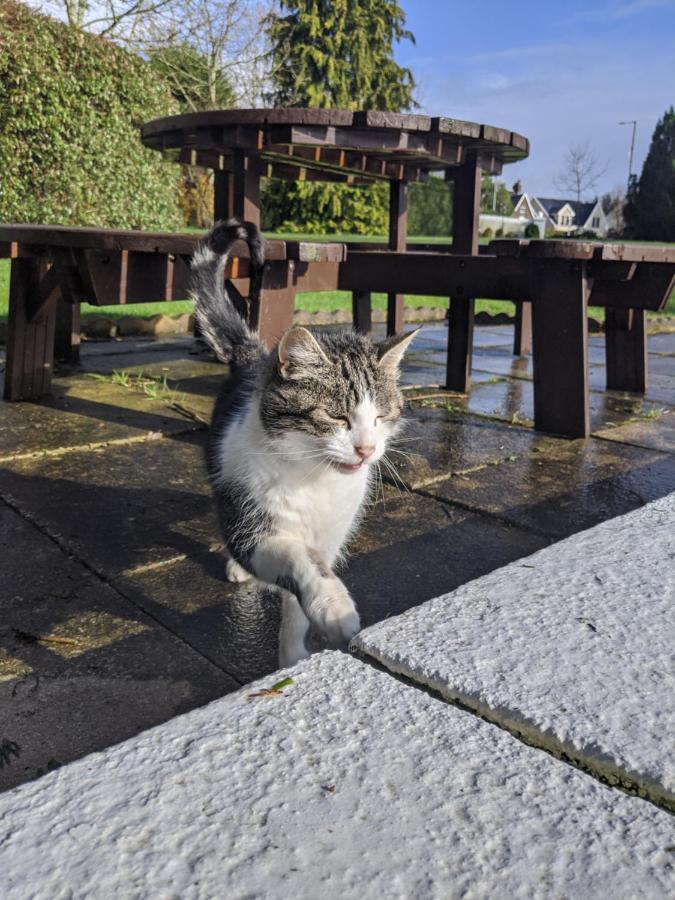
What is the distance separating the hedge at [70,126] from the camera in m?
9.80

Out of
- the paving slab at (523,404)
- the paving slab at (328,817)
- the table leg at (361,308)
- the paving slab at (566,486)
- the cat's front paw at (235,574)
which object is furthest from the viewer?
the table leg at (361,308)

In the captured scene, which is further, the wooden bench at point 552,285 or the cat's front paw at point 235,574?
the wooden bench at point 552,285

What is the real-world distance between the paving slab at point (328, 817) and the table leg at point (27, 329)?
3.27m

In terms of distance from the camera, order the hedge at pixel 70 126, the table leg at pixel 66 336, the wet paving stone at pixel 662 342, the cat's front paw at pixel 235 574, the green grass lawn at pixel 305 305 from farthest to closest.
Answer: the hedge at pixel 70 126 < the wet paving stone at pixel 662 342 < the green grass lawn at pixel 305 305 < the table leg at pixel 66 336 < the cat's front paw at pixel 235 574

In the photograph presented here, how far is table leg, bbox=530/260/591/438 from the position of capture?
3.76 m

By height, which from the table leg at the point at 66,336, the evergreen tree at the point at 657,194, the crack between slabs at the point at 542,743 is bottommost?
the crack between slabs at the point at 542,743

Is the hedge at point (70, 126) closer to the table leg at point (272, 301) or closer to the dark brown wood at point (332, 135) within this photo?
the dark brown wood at point (332, 135)

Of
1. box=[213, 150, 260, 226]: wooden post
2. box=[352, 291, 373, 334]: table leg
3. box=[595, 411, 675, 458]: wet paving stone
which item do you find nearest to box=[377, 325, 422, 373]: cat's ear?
box=[595, 411, 675, 458]: wet paving stone

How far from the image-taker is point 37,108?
9875 mm

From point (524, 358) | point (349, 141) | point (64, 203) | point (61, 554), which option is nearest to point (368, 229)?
point (64, 203)

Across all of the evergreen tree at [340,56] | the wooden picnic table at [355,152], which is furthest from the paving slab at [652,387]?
the evergreen tree at [340,56]

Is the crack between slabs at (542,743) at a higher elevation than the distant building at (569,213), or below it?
below

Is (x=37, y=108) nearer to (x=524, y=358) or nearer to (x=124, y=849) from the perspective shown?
(x=524, y=358)

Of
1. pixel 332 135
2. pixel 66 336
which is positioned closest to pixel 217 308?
pixel 332 135
